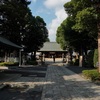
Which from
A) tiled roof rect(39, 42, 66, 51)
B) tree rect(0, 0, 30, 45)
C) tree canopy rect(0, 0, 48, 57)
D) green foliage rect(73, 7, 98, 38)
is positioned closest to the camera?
green foliage rect(73, 7, 98, 38)

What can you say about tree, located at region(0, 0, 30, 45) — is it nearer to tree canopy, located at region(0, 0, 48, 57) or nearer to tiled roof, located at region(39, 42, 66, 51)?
tree canopy, located at region(0, 0, 48, 57)

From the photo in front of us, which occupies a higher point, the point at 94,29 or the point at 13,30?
the point at 13,30

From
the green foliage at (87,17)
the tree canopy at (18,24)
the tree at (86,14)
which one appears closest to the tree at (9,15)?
the tree canopy at (18,24)

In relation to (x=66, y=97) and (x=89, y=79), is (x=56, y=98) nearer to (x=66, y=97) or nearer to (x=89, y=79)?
(x=66, y=97)

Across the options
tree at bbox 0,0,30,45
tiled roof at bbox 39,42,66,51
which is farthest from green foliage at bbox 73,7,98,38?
tiled roof at bbox 39,42,66,51

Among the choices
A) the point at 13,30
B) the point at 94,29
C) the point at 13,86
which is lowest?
the point at 13,86

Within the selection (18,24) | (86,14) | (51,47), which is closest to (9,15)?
(18,24)

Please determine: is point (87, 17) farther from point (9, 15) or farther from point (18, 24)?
point (18, 24)

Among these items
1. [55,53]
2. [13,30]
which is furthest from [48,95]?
[55,53]

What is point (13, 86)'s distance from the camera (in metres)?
7.09

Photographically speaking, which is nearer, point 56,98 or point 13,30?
point 56,98

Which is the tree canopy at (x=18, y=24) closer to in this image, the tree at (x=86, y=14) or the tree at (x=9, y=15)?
the tree at (x=9, y=15)

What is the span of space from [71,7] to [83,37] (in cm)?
1151

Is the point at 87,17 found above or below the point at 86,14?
below
